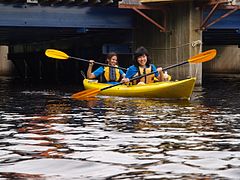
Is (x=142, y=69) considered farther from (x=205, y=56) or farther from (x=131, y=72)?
(x=205, y=56)

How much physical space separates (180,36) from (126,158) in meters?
21.7

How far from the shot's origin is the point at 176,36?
2878 centimetres

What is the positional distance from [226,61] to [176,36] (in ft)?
65.2

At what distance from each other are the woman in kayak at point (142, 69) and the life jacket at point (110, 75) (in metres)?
1.70

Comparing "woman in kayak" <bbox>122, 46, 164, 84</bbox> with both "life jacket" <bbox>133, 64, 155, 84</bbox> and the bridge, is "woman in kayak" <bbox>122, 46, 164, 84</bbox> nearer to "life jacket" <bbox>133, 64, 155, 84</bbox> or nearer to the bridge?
"life jacket" <bbox>133, 64, 155, 84</bbox>

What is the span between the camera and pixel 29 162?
23.1 ft

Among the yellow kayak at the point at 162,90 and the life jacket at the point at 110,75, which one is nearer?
the yellow kayak at the point at 162,90

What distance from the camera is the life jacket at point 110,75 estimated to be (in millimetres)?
20672

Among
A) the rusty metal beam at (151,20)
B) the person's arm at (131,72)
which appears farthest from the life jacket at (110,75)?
the rusty metal beam at (151,20)

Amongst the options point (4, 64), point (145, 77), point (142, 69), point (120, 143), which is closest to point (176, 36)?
point (145, 77)

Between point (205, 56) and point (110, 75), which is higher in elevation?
point (205, 56)

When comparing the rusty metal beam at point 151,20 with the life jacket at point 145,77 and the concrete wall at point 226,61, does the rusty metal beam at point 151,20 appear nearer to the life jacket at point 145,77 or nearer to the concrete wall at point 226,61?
the life jacket at point 145,77

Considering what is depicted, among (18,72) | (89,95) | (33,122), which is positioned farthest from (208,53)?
(18,72)

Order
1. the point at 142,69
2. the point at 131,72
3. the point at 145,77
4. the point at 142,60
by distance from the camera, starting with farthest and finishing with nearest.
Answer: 1. the point at 145,77
2. the point at 131,72
3. the point at 142,69
4. the point at 142,60
